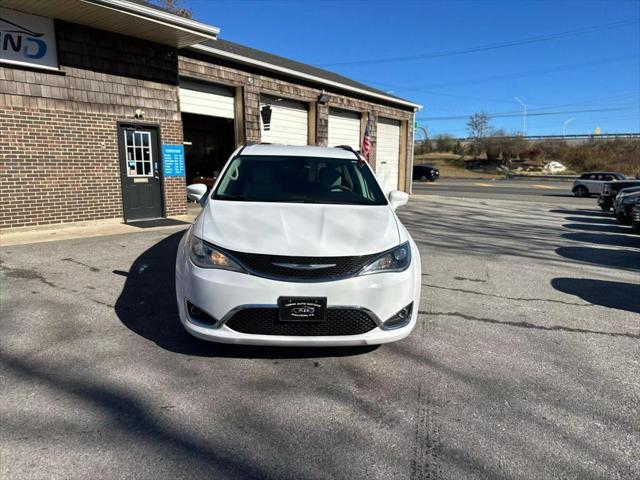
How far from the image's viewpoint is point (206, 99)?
12188 mm

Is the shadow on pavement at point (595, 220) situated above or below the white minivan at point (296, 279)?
below

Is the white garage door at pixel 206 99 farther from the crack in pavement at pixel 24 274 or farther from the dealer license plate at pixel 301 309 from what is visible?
the dealer license plate at pixel 301 309

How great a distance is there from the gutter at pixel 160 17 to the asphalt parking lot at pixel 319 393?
17.5ft

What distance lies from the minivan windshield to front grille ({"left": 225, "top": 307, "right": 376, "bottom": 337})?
1.30 meters

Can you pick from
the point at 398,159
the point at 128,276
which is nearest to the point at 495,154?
the point at 398,159

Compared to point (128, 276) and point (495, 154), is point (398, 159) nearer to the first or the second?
point (128, 276)

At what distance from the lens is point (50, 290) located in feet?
16.0

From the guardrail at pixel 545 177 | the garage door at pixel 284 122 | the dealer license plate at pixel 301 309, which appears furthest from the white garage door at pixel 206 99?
the guardrail at pixel 545 177

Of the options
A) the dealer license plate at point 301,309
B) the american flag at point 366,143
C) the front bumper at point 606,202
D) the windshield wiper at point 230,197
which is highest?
the american flag at point 366,143

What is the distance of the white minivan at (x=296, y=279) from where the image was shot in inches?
114

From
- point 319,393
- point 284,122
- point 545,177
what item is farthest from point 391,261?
point 545,177

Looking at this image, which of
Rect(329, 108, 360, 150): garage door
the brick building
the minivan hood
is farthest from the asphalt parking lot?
Rect(329, 108, 360, 150): garage door

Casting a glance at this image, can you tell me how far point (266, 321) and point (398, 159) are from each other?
1972 centimetres

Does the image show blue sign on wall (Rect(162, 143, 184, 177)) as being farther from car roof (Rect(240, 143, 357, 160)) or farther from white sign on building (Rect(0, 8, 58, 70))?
car roof (Rect(240, 143, 357, 160))
